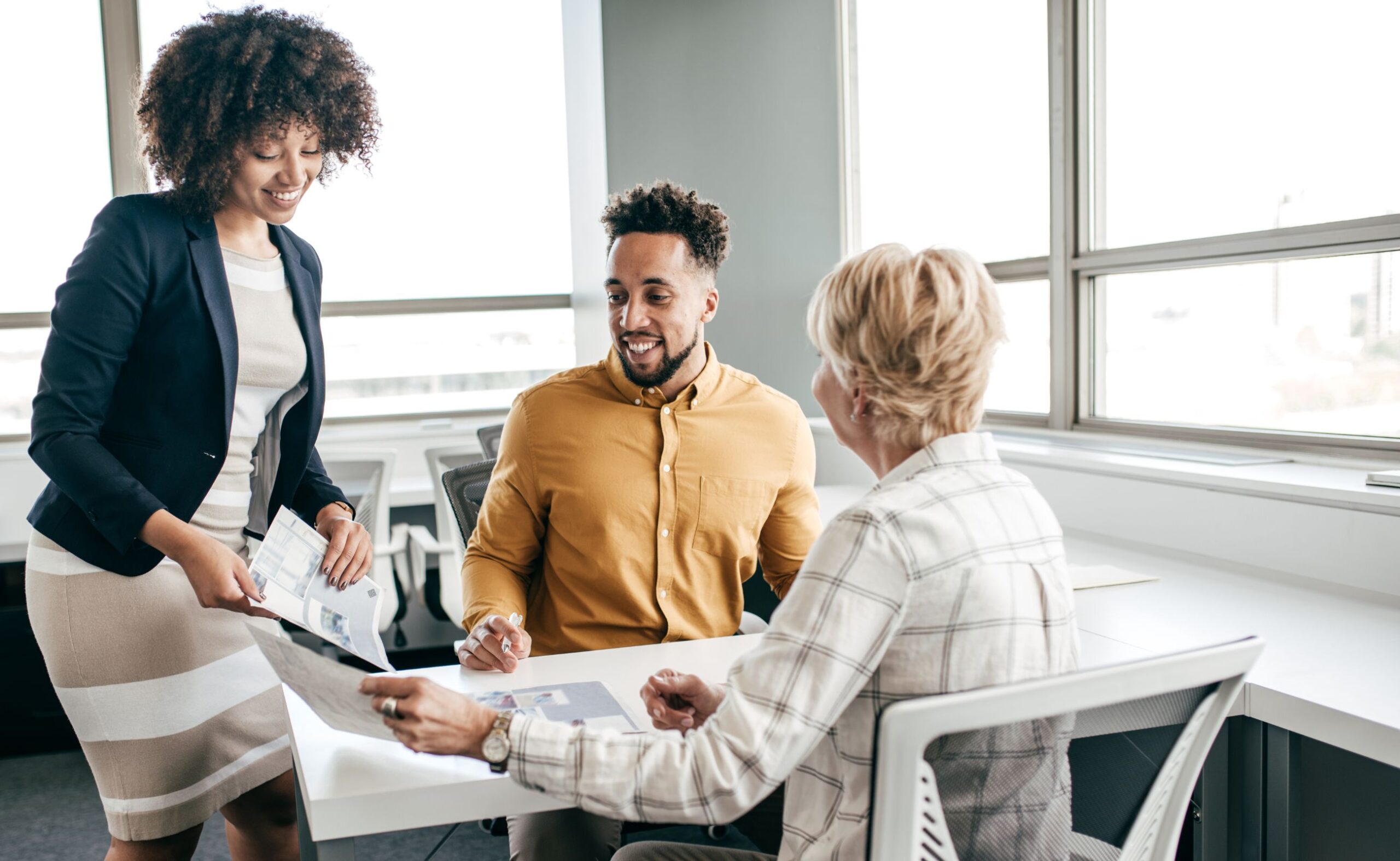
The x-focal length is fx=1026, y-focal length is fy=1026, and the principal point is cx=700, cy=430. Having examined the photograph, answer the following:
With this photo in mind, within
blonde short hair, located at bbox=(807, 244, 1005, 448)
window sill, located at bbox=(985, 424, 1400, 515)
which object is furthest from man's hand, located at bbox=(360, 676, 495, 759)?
window sill, located at bbox=(985, 424, 1400, 515)

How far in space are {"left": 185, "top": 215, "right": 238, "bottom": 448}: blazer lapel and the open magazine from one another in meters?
0.17

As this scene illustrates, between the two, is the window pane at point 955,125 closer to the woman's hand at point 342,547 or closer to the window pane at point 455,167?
the window pane at point 455,167

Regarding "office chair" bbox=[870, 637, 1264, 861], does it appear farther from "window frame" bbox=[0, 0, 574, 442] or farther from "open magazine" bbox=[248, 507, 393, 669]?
"window frame" bbox=[0, 0, 574, 442]

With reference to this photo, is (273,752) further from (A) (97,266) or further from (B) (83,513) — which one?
(A) (97,266)

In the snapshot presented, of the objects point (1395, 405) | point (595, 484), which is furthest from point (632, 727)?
point (1395, 405)

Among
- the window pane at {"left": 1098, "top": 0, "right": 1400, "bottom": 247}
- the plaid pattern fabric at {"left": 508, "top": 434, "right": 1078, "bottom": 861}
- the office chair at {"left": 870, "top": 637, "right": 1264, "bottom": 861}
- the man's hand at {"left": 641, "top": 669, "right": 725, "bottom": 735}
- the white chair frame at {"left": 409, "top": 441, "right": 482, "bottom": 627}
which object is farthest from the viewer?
the white chair frame at {"left": 409, "top": 441, "right": 482, "bottom": 627}

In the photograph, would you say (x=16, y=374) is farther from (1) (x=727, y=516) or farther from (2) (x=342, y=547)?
(1) (x=727, y=516)

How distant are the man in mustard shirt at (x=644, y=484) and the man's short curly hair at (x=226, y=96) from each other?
550 millimetres

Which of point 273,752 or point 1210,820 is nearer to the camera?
point 1210,820

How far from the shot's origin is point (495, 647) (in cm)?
143

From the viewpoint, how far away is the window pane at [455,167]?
4.60 m

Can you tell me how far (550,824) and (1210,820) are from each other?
943 millimetres

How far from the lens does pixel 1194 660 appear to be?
2.72 feet

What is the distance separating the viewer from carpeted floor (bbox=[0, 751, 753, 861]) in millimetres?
2604
